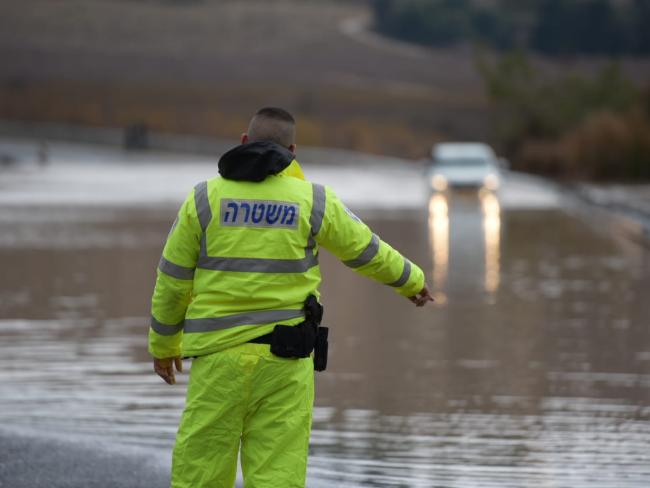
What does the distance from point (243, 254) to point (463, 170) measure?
32.0m

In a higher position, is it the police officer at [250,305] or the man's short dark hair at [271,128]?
the man's short dark hair at [271,128]

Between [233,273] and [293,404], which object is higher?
[233,273]

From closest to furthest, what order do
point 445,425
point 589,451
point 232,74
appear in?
1. point 589,451
2. point 445,425
3. point 232,74

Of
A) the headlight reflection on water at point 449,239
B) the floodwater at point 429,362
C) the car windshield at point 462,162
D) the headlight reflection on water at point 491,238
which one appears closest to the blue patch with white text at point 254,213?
the floodwater at point 429,362

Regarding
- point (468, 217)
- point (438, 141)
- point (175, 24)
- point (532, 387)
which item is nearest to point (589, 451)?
point (532, 387)

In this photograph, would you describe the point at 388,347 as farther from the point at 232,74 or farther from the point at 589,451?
the point at 232,74

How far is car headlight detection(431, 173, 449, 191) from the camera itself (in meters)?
37.4

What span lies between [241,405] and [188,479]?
31 cm

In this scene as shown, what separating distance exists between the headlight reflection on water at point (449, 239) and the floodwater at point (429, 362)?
0.23 ft

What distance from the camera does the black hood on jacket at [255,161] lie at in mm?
6027

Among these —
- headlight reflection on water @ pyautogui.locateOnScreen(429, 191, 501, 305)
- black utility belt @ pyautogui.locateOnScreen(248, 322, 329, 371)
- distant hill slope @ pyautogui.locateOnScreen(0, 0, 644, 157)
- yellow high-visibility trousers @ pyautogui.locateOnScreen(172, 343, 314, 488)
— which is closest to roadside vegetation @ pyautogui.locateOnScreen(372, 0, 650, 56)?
distant hill slope @ pyautogui.locateOnScreen(0, 0, 644, 157)

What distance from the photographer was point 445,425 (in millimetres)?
9352

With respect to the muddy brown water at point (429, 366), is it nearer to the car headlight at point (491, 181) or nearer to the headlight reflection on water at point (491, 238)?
the headlight reflection on water at point (491, 238)

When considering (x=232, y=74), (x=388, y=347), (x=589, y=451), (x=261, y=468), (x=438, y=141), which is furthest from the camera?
(x=232, y=74)
